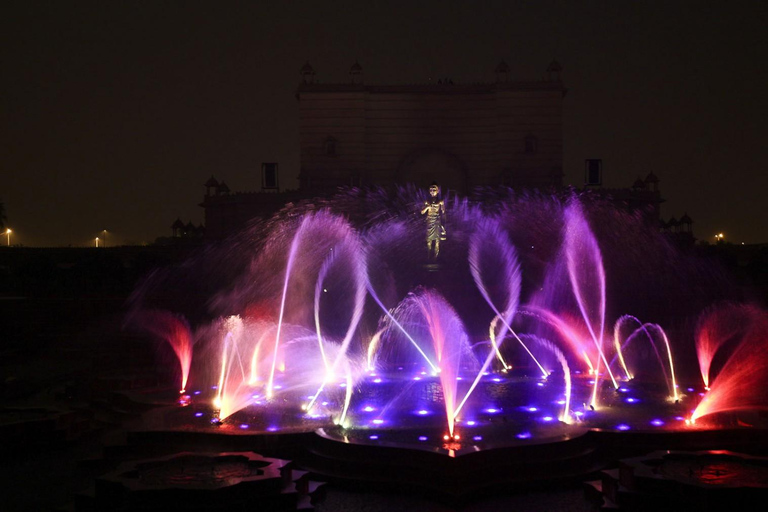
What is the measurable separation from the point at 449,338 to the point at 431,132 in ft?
83.3

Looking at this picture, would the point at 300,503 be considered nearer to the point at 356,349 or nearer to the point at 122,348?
the point at 356,349

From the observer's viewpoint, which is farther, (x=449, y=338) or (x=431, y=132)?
(x=431, y=132)

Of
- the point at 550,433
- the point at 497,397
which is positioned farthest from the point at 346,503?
the point at 497,397

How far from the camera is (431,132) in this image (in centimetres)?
4225

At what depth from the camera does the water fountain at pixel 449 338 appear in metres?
10.6

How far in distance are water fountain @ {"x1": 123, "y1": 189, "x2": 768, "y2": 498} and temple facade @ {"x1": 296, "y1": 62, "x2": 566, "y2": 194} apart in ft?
14.6

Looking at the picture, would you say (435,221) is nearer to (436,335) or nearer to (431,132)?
(436,335)

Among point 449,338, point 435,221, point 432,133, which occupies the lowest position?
point 449,338

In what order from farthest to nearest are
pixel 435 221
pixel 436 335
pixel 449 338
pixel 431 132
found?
1. pixel 431 132
2. pixel 435 221
3. pixel 449 338
4. pixel 436 335

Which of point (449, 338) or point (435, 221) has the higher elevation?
point (435, 221)

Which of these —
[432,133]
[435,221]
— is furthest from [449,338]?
[432,133]

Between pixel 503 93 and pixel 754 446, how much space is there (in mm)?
34848

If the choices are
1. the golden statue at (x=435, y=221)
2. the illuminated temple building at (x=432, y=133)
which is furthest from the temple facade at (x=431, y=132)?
the golden statue at (x=435, y=221)

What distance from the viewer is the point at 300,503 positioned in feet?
26.1
